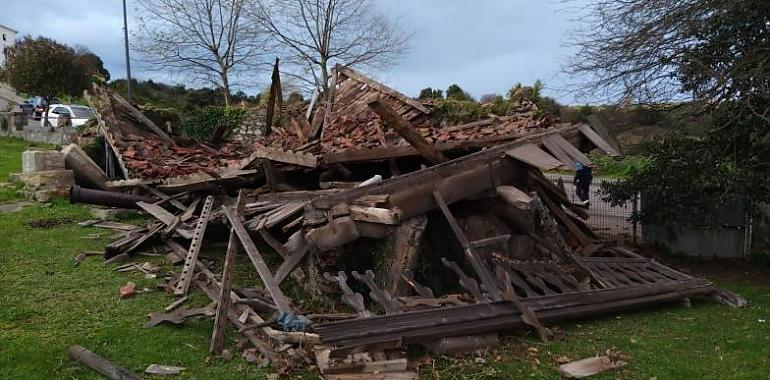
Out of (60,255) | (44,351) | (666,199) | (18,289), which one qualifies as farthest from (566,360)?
(60,255)

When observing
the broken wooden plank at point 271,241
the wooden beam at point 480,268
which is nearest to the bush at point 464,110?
the broken wooden plank at point 271,241

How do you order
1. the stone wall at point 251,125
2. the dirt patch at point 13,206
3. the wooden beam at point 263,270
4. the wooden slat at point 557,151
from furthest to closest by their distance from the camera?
1. the stone wall at point 251,125
2. the dirt patch at point 13,206
3. the wooden slat at point 557,151
4. the wooden beam at point 263,270

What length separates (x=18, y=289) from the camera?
23.7 ft

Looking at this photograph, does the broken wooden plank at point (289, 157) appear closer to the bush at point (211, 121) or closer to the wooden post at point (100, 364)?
the wooden post at point (100, 364)

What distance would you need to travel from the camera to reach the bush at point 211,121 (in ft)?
67.2

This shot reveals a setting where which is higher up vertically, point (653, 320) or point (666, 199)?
point (666, 199)

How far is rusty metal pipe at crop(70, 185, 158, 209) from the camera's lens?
9.71 metres

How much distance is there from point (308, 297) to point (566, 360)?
9.69ft

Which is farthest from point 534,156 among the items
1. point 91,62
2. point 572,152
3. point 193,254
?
point 91,62

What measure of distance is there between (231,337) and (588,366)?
3302 mm

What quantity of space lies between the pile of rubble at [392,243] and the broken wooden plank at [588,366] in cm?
57

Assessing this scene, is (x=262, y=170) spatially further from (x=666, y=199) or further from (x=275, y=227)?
(x=666, y=199)

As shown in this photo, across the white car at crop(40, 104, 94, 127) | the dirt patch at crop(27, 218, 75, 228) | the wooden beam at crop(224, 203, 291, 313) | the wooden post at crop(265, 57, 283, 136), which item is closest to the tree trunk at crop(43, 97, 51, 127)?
the white car at crop(40, 104, 94, 127)

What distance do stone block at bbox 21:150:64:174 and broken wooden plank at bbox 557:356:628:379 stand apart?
13099 millimetres
